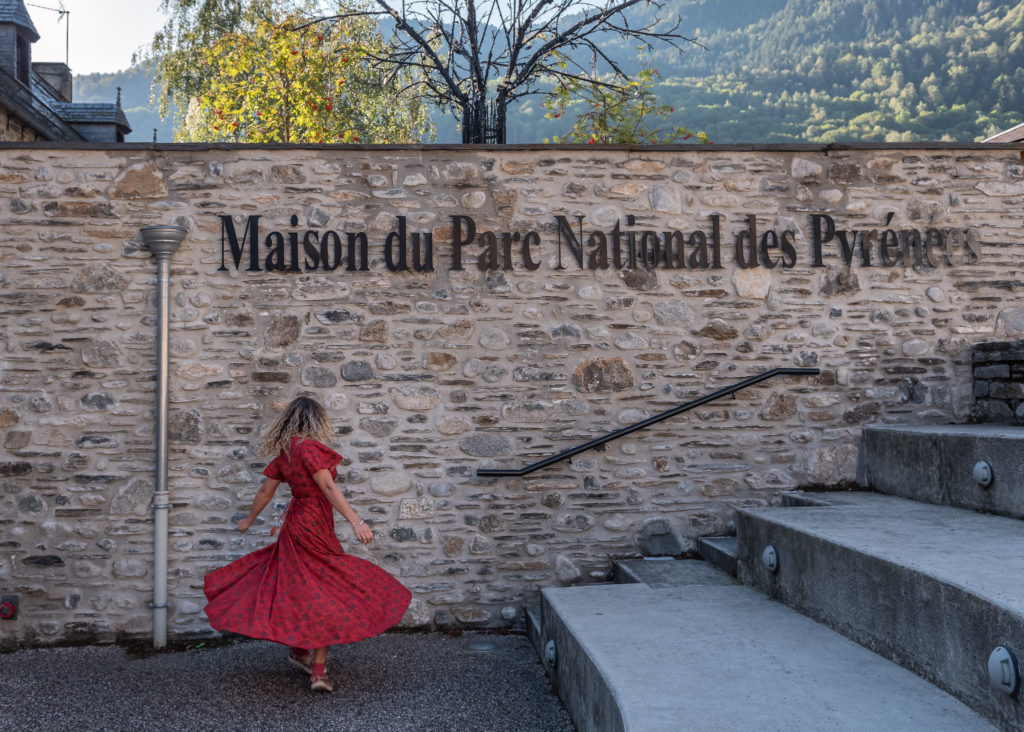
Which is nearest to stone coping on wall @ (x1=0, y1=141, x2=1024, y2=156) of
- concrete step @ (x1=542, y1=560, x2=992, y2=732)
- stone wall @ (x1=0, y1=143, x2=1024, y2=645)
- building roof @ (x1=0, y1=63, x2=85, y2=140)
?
stone wall @ (x1=0, y1=143, x2=1024, y2=645)

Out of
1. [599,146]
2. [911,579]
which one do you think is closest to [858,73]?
[599,146]

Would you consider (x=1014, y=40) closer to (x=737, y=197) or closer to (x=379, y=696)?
(x=737, y=197)

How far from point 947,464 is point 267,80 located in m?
12.3

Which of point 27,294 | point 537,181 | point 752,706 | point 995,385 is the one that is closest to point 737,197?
point 537,181

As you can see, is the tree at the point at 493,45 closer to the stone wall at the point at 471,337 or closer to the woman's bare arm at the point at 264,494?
the stone wall at the point at 471,337

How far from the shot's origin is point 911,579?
2621 mm

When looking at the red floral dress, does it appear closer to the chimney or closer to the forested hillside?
the forested hillside

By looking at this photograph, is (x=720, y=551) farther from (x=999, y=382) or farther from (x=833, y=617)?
(x=999, y=382)

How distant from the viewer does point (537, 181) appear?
4.84m

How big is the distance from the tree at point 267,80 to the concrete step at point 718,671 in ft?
34.2

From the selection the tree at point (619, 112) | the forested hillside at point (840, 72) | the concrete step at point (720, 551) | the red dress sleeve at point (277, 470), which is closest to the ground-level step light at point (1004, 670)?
the concrete step at point (720, 551)

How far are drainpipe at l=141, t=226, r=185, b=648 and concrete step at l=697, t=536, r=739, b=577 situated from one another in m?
3.20

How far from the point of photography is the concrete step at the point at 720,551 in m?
4.32

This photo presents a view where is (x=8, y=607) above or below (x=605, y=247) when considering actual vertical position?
below
